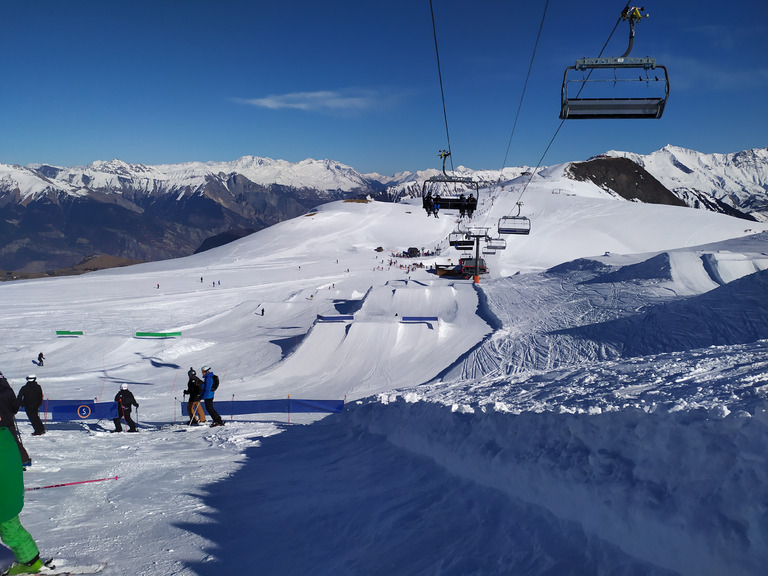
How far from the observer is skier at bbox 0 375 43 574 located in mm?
3387

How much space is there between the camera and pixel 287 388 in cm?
1869

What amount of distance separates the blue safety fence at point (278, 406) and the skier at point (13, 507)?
9.94 metres

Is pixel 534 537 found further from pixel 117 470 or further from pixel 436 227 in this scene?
pixel 436 227

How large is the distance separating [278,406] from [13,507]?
414 inches

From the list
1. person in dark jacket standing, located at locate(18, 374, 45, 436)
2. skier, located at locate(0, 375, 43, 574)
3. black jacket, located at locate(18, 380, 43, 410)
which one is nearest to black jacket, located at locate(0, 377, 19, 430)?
skier, located at locate(0, 375, 43, 574)

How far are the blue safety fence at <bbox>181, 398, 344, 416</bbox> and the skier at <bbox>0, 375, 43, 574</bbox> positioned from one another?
9.94 metres

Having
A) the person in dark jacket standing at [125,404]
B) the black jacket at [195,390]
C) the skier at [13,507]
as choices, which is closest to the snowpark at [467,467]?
the person in dark jacket standing at [125,404]

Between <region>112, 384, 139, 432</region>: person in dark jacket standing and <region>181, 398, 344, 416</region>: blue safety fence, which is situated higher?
<region>112, 384, 139, 432</region>: person in dark jacket standing

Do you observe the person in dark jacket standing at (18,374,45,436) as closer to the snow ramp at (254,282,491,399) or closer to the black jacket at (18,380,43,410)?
the black jacket at (18,380,43,410)

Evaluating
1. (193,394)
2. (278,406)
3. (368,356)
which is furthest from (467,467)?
(368,356)

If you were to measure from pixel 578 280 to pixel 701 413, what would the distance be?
26638 mm

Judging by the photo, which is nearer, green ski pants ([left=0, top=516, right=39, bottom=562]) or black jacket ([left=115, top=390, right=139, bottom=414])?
green ski pants ([left=0, top=516, right=39, bottom=562])

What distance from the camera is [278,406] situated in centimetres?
1382

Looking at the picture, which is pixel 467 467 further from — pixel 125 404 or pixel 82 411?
pixel 82 411
